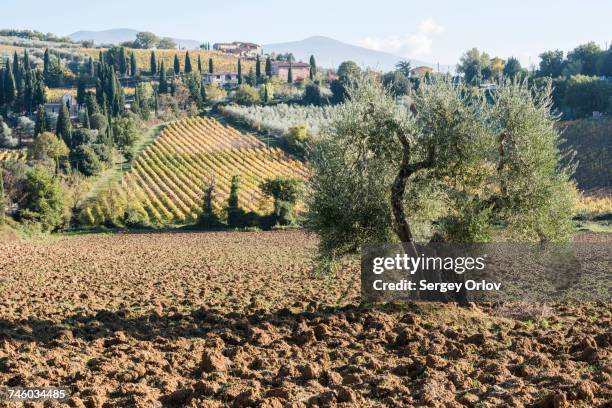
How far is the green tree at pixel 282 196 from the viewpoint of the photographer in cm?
5438

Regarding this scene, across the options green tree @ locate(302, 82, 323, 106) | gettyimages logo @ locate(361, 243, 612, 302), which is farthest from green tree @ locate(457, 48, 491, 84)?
gettyimages logo @ locate(361, 243, 612, 302)

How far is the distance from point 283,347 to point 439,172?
22.3 feet

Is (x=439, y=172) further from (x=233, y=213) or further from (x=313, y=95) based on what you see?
(x=313, y=95)

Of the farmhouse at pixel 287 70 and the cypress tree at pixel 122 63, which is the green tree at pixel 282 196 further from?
the farmhouse at pixel 287 70

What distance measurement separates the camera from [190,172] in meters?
77.0

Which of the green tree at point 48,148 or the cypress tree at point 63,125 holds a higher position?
the cypress tree at point 63,125

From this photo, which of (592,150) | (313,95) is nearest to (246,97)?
(313,95)

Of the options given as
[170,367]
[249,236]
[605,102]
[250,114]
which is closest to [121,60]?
[250,114]

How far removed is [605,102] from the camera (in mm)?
96125

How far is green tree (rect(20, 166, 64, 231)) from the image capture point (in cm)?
5278

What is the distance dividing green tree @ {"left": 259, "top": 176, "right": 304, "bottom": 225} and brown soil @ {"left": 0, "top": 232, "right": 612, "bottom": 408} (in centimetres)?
2863

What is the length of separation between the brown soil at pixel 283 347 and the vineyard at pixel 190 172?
113 feet

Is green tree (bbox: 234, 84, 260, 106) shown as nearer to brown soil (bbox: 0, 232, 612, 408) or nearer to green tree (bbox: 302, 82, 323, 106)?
green tree (bbox: 302, 82, 323, 106)

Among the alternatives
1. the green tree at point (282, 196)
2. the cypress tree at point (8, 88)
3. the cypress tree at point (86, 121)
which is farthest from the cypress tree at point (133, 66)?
the green tree at point (282, 196)
